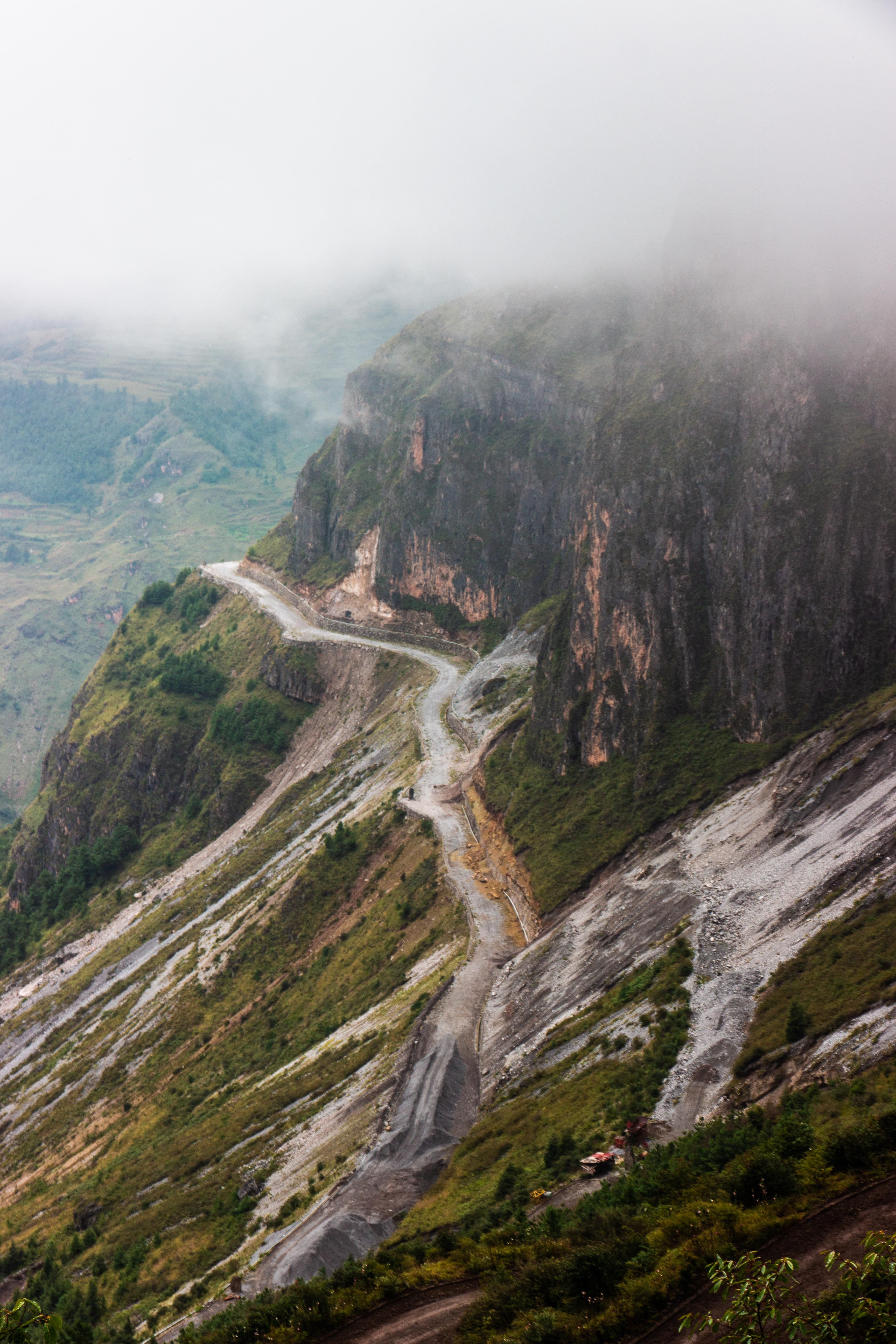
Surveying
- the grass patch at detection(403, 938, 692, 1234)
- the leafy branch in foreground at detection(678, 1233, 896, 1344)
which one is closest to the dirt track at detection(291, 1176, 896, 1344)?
the leafy branch in foreground at detection(678, 1233, 896, 1344)

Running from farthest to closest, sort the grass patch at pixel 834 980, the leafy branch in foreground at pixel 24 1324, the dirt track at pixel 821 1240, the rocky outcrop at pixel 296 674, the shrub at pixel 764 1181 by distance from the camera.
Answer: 1. the rocky outcrop at pixel 296 674
2. the grass patch at pixel 834 980
3. the shrub at pixel 764 1181
4. the dirt track at pixel 821 1240
5. the leafy branch in foreground at pixel 24 1324

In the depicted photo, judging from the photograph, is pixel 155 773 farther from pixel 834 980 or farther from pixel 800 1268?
pixel 800 1268

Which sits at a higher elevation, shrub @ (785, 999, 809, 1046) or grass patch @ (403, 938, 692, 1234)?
shrub @ (785, 999, 809, 1046)

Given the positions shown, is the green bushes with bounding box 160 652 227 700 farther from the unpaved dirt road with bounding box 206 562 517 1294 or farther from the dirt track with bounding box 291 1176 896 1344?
the dirt track with bounding box 291 1176 896 1344

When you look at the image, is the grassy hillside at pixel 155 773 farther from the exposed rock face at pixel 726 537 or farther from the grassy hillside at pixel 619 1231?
the grassy hillside at pixel 619 1231

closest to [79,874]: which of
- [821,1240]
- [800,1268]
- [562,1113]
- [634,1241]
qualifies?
[562,1113]

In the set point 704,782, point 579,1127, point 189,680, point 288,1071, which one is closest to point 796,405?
point 704,782

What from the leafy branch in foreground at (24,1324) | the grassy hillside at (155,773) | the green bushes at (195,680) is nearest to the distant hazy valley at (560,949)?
the grassy hillside at (155,773)
